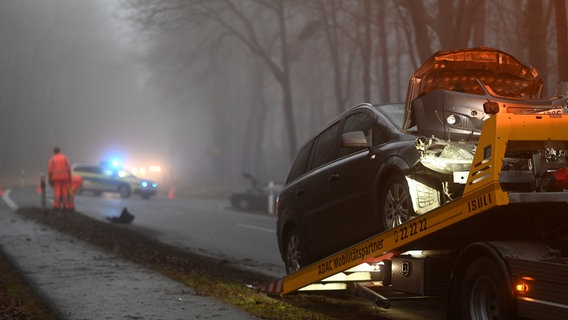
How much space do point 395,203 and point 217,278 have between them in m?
4.48

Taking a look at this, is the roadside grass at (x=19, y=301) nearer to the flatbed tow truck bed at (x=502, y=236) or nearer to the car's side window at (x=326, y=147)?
the car's side window at (x=326, y=147)

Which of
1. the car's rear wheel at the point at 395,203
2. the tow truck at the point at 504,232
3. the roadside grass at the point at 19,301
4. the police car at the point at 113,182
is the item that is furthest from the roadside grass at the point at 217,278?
the police car at the point at 113,182

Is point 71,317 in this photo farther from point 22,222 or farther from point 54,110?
point 54,110

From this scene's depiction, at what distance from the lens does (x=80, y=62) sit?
8431cm

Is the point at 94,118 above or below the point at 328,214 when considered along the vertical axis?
above

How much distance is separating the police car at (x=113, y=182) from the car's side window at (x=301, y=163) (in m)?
31.7

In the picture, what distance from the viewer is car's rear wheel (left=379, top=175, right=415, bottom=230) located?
785 cm

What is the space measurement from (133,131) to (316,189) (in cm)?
10543

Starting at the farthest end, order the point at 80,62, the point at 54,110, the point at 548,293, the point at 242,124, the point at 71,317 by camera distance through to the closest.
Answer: the point at 54,110, the point at 80,62, the point at 242,124, the point at 71,317, the point at 548,293

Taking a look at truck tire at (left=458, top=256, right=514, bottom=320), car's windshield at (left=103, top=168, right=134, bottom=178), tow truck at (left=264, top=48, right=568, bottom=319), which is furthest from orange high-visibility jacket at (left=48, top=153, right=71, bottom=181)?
truck tire at (left=458, top=256, right=514, bottom=320)

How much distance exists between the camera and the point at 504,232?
656 centimetres

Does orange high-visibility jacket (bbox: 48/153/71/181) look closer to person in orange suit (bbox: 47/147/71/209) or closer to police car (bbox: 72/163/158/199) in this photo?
person in orange suit (bbox: 47/147/71/209)


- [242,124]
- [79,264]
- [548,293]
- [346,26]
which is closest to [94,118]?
[242,124]

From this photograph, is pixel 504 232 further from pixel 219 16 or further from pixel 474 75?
pixel 219 16
